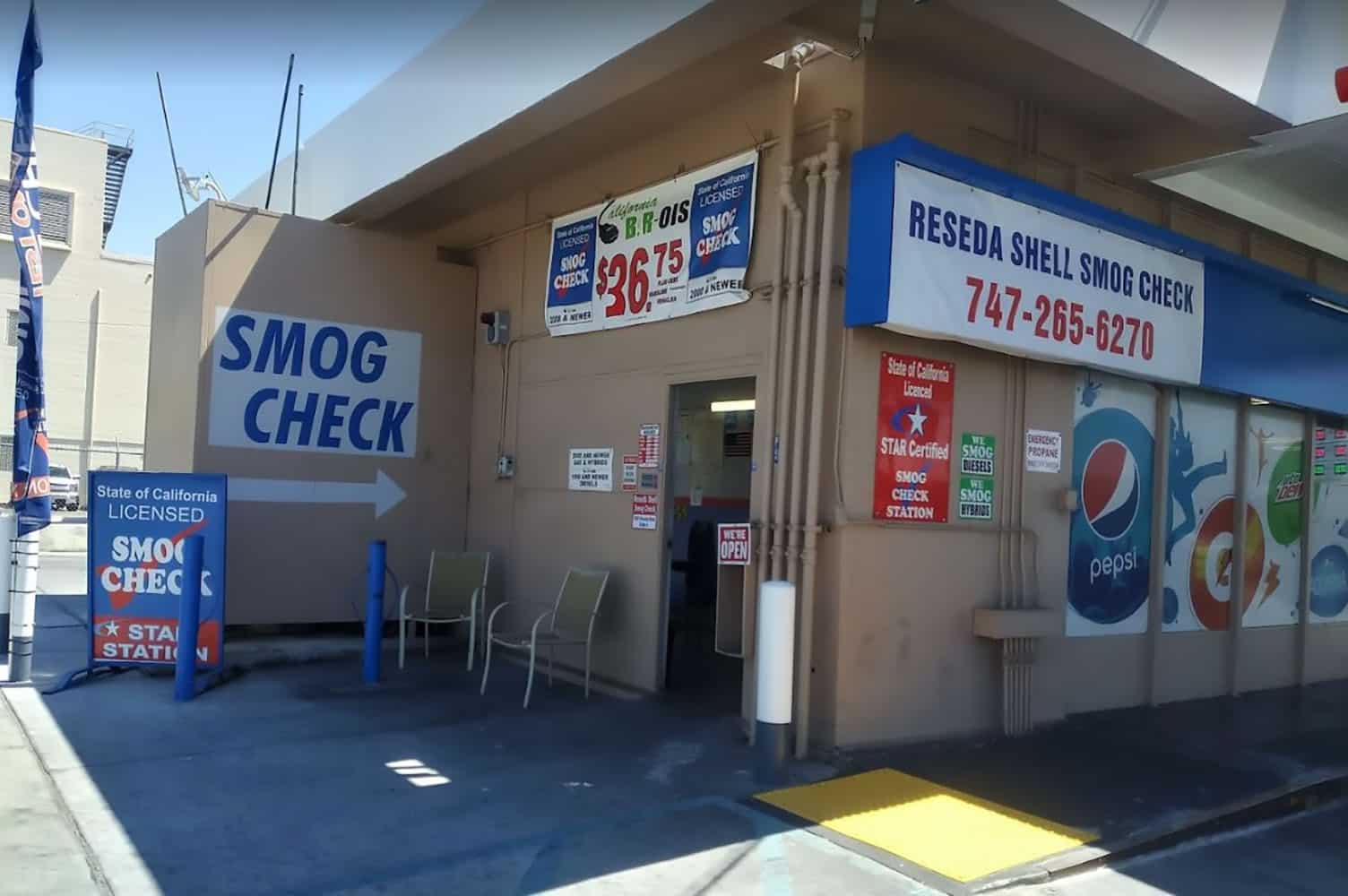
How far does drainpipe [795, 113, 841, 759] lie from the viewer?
5.86 meters

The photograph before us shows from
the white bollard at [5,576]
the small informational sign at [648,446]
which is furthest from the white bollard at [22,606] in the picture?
the small informational sign at [648,446]

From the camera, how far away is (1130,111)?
6.66 m

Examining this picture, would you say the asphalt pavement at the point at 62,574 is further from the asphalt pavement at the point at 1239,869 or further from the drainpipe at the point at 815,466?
the asphalt pavement at the point at 1239,869

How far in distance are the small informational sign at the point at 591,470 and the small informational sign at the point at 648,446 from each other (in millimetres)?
363

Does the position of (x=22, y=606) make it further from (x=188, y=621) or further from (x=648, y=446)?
(x=648, y=446)

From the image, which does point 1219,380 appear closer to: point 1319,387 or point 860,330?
point 1319,387

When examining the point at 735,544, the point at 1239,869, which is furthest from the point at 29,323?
the point at 1239,869

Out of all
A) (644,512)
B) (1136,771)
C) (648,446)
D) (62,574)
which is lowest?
(62,574)

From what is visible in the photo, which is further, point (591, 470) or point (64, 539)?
point (64, 539)

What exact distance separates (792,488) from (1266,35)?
12.5ft

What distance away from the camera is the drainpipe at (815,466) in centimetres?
586

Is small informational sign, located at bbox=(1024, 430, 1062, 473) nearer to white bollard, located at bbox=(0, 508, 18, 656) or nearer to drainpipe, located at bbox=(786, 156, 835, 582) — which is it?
drainpipe, located at bbox=(786, 156, 835, 582)

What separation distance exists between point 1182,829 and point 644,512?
388 centimetres

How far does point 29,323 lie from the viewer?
22.3 feet
